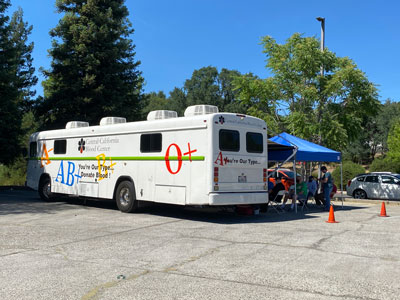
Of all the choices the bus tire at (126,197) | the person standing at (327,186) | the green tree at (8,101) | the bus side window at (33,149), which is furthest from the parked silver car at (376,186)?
the green tree at (8,101)

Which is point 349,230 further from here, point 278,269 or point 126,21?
point 126,21

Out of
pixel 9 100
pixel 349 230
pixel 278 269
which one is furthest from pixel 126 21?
pixel 278 269

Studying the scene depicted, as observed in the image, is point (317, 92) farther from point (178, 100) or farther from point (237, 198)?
point (178, 100)

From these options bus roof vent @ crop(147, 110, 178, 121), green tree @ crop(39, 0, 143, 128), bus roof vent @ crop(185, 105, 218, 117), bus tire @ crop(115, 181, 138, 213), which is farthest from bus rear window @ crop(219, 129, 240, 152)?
green tree @ crop(39, 0, 143, 128)

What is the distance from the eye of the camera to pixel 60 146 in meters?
16.5

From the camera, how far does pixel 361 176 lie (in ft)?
72.6

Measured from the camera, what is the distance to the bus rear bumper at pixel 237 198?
36.9 feet

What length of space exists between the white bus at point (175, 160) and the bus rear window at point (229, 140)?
0.03m

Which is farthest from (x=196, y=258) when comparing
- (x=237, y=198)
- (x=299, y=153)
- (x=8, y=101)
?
(x=8, y=101)

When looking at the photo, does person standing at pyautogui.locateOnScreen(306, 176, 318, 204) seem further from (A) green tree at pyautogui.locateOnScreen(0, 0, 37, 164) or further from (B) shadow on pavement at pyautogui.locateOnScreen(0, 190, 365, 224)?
(A) green tree at pyautogui.locateOnScreen(0, 0, 37, 164)

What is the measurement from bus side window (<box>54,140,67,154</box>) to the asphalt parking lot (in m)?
4.12

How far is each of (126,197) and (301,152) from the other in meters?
6.11

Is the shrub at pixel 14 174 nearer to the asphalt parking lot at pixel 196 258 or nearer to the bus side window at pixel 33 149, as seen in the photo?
the bus side window at pixel 33 149

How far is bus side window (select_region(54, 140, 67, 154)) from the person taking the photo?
642 inches
